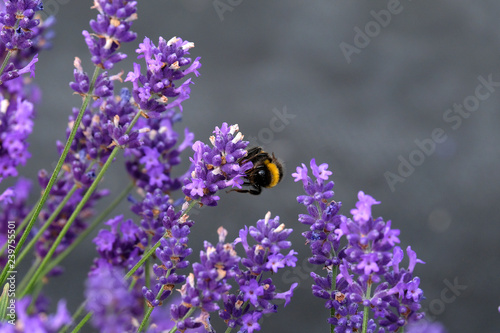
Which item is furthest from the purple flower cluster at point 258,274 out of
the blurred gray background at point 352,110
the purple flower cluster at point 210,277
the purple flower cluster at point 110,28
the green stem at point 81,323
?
the blurred gray background at point 352,110

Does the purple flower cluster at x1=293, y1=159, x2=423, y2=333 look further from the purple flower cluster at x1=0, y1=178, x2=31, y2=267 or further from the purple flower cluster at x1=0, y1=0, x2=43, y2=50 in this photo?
the purple flower cluster at x1=0, y1=178, x2=31, y2=267

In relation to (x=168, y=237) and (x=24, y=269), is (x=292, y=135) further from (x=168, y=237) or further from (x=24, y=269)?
(x=168, y=237)

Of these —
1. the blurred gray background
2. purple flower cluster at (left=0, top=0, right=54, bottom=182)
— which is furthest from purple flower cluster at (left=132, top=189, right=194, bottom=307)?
the blurred gray background

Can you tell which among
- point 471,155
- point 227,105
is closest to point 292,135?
point 227,105

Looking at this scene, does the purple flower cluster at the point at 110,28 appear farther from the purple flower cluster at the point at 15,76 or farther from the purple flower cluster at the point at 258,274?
the purple flower cluster at the point at 258,274

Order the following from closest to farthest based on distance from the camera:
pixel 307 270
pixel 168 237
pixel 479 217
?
pixel 168 237, pixel 307 270, pixel 479 217

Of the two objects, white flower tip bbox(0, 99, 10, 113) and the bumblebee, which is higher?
the bumblebee
